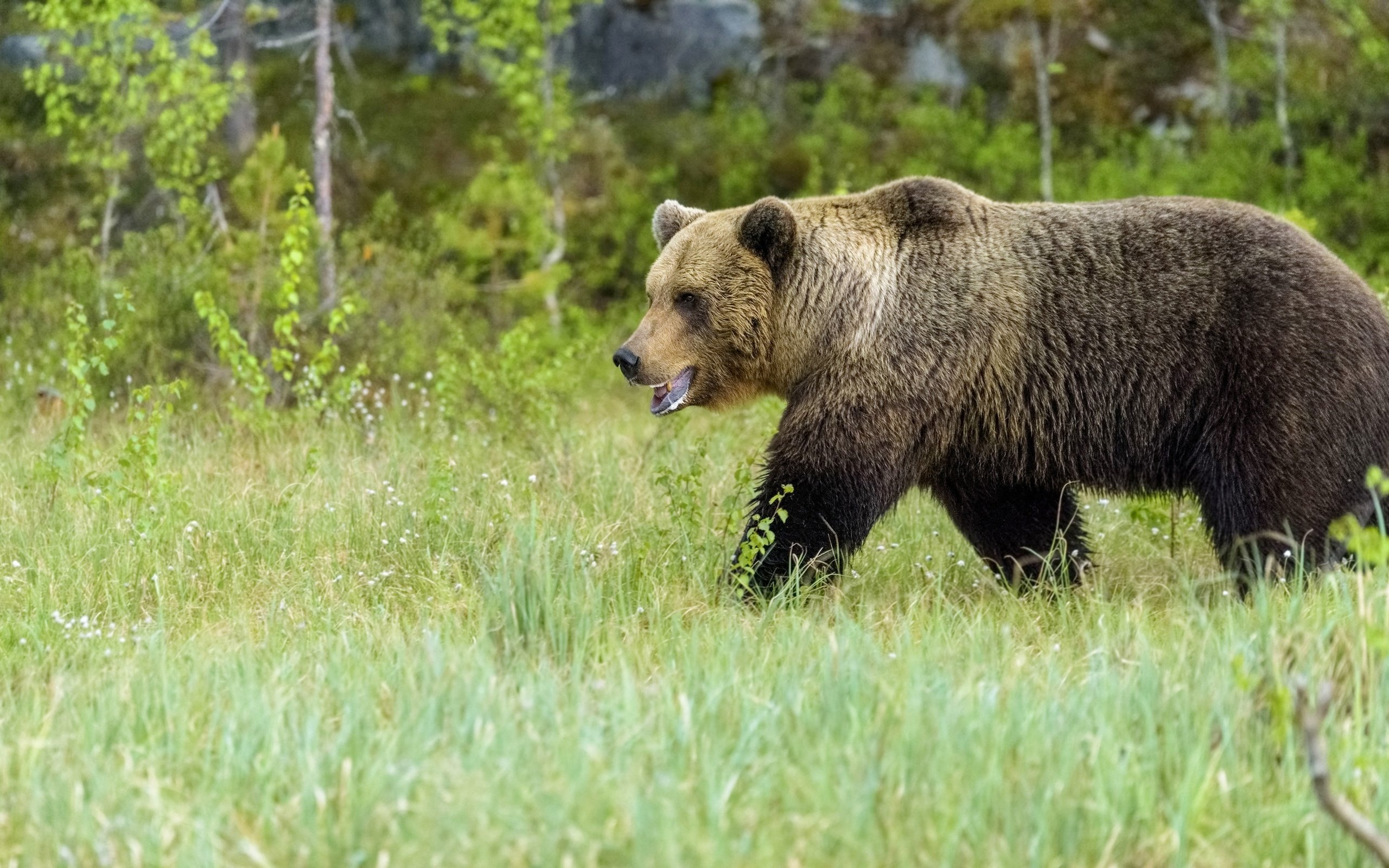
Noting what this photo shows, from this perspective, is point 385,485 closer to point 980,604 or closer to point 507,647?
point 507,647

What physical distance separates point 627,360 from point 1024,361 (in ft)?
4.51

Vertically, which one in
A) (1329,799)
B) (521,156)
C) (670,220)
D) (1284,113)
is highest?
(670,220)

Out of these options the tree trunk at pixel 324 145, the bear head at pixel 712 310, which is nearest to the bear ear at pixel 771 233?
the bear head at pixel 712 310

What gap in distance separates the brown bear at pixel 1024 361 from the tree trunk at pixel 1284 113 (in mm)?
9094

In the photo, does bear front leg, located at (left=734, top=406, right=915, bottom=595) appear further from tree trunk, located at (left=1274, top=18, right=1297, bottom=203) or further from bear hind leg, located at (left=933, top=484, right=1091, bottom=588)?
tree trunk, located at (left=1274, top=18, right=1297, bottom=203)

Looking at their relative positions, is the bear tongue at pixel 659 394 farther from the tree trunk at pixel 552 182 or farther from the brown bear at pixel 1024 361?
the tree trunk at pixel 552 182

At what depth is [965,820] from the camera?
289 cm

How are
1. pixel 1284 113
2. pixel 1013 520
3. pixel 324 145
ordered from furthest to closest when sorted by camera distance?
1. pixel 1284 113
2. pixel 324 145
3. pixel 1013 520

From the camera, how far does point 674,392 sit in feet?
18.0

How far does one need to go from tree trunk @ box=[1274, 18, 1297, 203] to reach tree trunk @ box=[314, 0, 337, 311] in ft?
27.5

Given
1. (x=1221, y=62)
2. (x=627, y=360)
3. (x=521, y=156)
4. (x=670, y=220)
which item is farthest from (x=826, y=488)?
(x=1221, y=62)

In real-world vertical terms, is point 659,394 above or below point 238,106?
below

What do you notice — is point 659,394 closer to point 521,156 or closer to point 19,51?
point 521,156

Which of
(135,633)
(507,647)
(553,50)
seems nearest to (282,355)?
(135,633)
